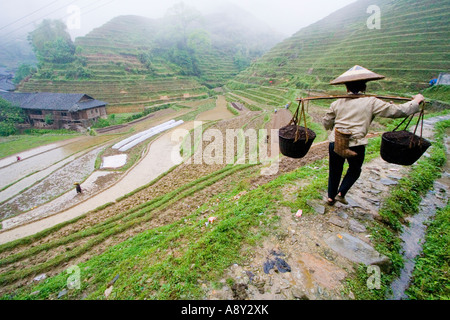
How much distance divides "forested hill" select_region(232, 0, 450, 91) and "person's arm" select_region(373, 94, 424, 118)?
21.3 m

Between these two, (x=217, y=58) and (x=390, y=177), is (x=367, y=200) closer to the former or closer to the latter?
(x=390, y=177)

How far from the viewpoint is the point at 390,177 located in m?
4.64

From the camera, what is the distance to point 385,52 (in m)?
23.2

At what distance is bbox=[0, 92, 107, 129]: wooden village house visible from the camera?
24469 mm

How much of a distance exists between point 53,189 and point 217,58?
67148 millimetres

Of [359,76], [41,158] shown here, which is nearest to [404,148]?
[359,76]

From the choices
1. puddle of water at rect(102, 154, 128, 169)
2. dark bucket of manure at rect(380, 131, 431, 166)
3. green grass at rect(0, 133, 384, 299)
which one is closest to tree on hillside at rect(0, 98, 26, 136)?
puddle of water at rect(102, 154, 128, 169)

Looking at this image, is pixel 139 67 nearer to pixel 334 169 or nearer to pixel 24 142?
pixel 24 142

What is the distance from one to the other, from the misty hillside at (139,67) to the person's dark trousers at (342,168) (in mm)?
32263

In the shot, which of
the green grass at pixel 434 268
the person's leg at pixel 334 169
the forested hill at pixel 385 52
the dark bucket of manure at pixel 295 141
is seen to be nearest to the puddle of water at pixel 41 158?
the dark bucket of manure at pixel 295 141

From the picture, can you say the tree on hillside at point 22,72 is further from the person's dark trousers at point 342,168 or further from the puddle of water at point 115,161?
the person's dark trousers at point 342,168

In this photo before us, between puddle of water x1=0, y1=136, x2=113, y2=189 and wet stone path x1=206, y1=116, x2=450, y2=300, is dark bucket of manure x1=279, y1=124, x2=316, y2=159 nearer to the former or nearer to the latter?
wet stone path x1=206, y1=116, x2=450, y2=300

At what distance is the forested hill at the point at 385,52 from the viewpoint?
18984 millimetres
